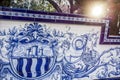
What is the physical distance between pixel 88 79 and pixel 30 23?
1362 millimetres

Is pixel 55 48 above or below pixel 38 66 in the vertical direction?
above

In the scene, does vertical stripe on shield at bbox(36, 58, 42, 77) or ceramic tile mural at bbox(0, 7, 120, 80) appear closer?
ceramic tile mural at bbox(0, 7, 120, 80)

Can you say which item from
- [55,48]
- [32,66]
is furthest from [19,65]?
[55,48]

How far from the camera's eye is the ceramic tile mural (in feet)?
13.1

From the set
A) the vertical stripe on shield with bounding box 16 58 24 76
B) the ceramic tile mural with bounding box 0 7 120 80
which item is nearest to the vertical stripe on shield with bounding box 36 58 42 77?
the ceramic tile mural with bounding box 0 7 120 80

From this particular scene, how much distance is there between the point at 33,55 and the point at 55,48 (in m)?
0.36

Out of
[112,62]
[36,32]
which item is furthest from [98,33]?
[36,32]

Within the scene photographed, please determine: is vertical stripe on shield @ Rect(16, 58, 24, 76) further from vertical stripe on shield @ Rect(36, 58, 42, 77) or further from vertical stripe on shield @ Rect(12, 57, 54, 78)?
vertical stripe on shield @ Rect(36, 58, 42, 77)

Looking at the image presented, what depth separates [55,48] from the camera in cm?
432

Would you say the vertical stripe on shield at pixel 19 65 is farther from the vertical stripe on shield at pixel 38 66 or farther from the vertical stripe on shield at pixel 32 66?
the vertical stripe on shield at pixel 38 66

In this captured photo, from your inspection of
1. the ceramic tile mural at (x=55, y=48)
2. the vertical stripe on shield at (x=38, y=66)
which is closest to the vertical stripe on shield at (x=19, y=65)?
the ceramic tile mural at (x=55, y=48)

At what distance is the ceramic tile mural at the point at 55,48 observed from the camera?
3.98 m

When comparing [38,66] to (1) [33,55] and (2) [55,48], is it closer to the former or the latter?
(1) [33,55]

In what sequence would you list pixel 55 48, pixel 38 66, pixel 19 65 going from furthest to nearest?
pixel 55 48, pixel 38 66, pixel 19 65
